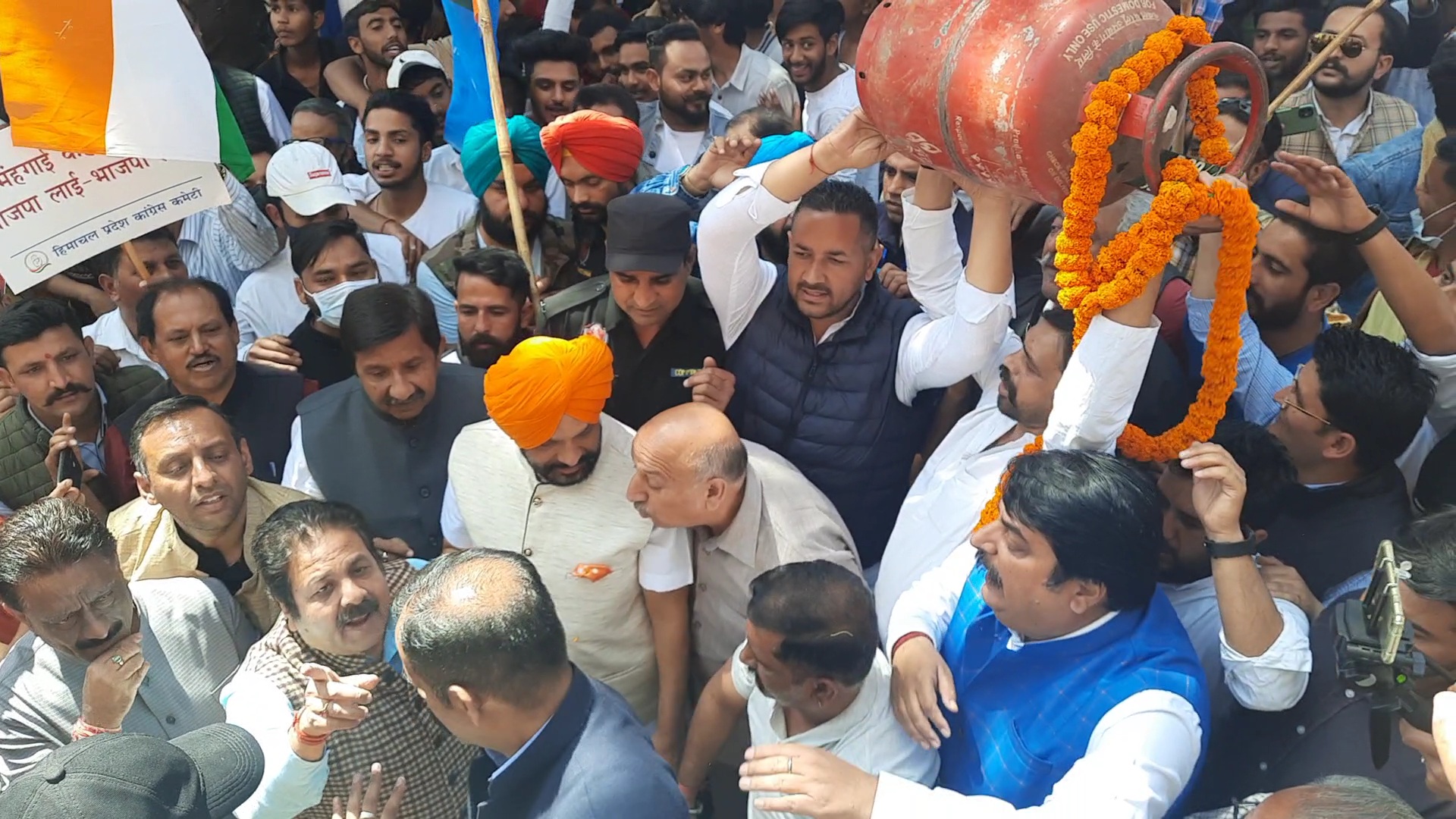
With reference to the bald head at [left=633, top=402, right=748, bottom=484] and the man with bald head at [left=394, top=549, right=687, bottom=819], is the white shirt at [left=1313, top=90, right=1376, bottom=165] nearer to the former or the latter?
the bald head at [left=633, top=402, right=748, bottom=484]

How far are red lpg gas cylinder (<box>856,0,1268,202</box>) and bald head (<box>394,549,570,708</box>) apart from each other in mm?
1196

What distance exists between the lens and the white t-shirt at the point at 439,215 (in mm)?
5156

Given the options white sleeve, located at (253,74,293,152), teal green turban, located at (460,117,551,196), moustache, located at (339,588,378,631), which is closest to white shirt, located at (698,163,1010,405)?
teal green turban, located at (460,117,551,196)

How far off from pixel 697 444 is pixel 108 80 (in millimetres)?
2426

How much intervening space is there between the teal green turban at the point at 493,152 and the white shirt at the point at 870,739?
272 cm

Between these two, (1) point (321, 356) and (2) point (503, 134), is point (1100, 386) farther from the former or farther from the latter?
(1) point (321, 356)

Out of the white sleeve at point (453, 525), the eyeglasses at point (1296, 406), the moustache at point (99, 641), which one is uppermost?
the eyeglasses at point (1296, 406)

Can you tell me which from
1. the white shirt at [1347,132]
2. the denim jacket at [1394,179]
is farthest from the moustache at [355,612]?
the white shirt at [1347,132]

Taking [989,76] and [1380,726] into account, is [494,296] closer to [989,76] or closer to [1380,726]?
[989,76]

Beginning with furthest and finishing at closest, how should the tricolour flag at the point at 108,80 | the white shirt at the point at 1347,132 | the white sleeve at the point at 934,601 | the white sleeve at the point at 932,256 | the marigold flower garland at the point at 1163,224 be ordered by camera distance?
the white shirt at the point at 1347,132 → the tricolour flag at the point at 108,80 → the white sleeve at the point at 932,256 → the white sleeve at the point at 934,601 → the marigold flower garland at the point at 1163,224

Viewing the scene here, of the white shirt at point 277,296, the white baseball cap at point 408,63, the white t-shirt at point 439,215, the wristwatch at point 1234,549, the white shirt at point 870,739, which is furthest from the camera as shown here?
the white baseball cap at point 408,63

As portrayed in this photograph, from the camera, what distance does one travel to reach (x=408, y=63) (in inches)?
239

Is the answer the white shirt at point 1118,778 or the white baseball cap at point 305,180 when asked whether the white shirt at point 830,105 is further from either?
the white shirt at point 1118,778

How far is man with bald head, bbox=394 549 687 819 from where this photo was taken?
6.76 ft
